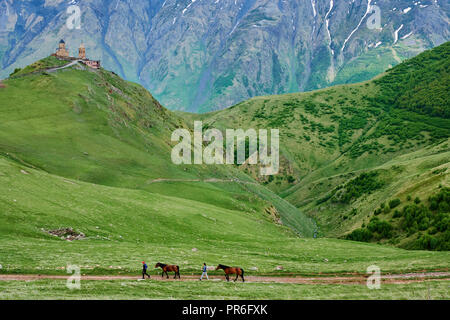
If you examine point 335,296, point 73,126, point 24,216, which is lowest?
point 335,296

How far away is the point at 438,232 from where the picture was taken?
244 ft

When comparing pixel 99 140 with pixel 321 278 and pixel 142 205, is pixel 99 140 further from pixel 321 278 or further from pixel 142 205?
pixel 321 278

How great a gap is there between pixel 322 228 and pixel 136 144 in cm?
7266

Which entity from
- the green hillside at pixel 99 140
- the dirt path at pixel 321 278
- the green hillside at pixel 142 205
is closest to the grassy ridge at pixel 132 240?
the green hillside at pixel 142 205

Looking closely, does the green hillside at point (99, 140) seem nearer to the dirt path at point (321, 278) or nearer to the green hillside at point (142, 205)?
the green hillside at point (142, 205)

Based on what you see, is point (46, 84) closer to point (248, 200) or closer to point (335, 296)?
point (248, 200)

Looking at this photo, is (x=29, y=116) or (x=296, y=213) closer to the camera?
(x=29, y=116)

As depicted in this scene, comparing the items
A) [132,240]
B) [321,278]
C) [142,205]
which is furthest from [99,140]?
[321,278]

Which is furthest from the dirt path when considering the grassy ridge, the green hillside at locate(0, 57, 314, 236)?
the green hillside at locate(0, 57, 314, 236)

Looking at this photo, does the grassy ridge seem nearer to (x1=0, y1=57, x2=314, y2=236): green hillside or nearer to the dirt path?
the dirt path

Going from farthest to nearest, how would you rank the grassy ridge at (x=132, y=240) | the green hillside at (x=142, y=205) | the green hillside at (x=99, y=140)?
the green hillside at (x=99, y=140), the green hillside at (x=142, y=205), the grassy ridge at (x=132, y=240)

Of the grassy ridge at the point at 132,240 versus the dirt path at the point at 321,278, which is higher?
the grassy ridge at the point at 132,240
